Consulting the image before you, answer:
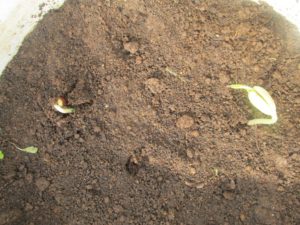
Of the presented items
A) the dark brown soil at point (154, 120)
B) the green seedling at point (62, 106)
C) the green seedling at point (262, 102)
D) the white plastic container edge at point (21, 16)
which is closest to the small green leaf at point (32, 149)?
the dark brown soil at point (154, 120)

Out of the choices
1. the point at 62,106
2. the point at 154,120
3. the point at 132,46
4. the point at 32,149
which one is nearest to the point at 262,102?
the point at 154,120

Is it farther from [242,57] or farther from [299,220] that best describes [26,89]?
[299,220]

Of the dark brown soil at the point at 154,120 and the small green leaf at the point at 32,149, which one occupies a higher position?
the dark brown soil at the point at 154,120

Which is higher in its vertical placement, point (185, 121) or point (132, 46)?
point (132, 46)

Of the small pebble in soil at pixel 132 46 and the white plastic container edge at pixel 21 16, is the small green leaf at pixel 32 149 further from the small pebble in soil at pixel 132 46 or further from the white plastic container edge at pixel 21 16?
the small pebble in soil at pixel 132 46

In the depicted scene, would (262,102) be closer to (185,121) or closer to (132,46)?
(185,121)

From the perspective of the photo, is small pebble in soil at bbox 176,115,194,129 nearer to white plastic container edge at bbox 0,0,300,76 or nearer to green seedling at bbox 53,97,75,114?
green seedling at bbox 53,97,75,114

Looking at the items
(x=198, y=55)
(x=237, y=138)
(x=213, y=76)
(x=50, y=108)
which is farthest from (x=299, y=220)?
(x=50, y=108)
